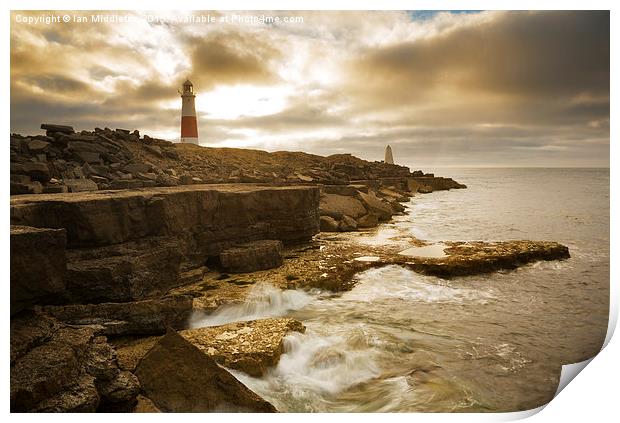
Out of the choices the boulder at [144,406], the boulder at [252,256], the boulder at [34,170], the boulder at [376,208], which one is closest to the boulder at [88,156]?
the boulder at [34,170]

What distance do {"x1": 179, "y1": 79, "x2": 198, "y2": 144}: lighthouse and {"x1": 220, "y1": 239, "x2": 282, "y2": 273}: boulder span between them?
5.95 feet

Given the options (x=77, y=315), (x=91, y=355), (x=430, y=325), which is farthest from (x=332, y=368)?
(x=77, y=315)

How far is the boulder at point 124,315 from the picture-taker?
3.39 m

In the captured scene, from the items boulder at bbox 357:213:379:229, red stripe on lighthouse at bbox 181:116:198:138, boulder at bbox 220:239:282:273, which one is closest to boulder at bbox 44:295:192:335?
boulder at bbox 220:239:282:273

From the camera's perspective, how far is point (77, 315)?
3410mm

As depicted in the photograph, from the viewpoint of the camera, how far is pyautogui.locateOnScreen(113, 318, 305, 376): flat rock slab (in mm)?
3287

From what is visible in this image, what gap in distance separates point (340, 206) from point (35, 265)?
7.80 meters

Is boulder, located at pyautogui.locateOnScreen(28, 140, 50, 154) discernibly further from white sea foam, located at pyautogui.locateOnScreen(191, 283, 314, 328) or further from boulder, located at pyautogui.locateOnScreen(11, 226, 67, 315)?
white sea foam, located at pyautogui.locateOnScreen(191, 283, 314, 328)

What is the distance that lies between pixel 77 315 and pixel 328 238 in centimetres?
534

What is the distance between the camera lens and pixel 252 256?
5637 millimetres

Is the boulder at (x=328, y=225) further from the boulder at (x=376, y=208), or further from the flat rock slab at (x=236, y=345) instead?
the flat rock slab at (x=236, y=345)

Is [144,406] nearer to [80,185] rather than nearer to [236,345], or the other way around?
[236,345]

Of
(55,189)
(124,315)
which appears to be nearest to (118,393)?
(124,315)

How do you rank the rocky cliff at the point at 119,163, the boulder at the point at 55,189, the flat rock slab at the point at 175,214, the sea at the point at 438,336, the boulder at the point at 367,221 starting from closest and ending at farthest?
the sea at the point at 438,336 → the flat rock slab at the point at 175,214 → the boulder at the point at 55,189 → the rocky cliff at the point at 119,163 → the boulder at the point at 367,221
